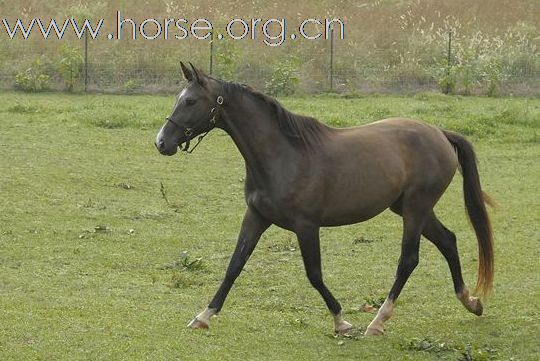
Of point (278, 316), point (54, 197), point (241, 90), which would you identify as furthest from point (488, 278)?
point (54, 197)

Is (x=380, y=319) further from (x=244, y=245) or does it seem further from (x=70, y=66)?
(x=70, y=66)

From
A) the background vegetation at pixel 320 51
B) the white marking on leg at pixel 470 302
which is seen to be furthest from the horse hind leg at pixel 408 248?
the background vegetation at pixel 320 51

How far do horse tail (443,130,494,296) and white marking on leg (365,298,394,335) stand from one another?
1.04m

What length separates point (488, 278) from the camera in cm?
935

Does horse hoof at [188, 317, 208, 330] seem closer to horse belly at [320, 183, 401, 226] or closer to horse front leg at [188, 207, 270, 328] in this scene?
horse front leg at [188, 207, 270, 328]

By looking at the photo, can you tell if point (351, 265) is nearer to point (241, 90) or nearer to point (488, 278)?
point (488, 278)

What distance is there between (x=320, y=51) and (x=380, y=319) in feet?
75.6

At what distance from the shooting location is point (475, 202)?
31.2 feet

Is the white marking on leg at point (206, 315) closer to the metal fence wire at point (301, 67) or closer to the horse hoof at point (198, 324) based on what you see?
the horse hoof at point (198, 324)

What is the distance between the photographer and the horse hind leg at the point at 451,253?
921 cm

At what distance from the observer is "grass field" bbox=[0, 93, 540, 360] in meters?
8.11

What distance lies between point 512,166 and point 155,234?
7.76 m

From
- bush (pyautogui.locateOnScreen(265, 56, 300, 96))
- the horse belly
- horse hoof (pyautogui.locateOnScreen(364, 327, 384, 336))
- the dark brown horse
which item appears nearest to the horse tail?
the dark brown horse

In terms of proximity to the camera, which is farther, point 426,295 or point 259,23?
point 259,23
